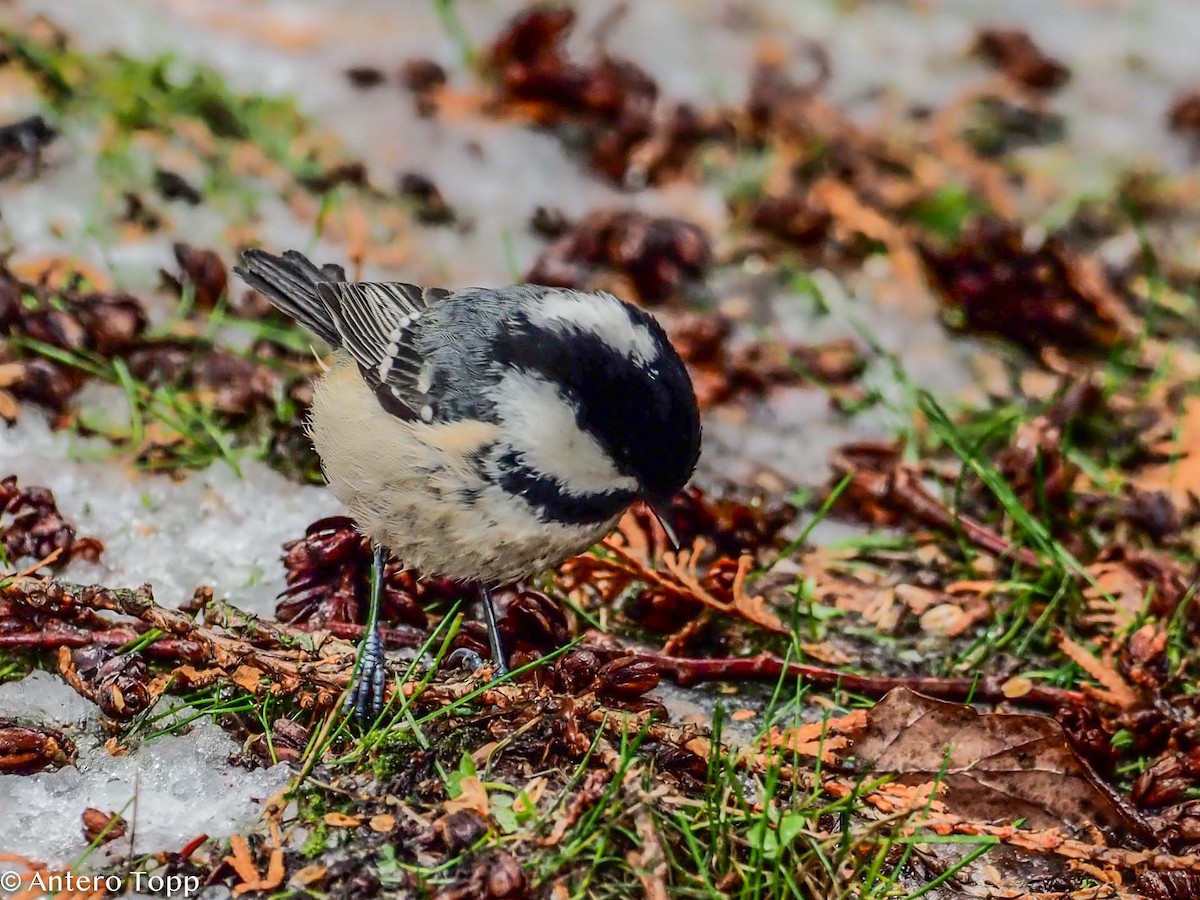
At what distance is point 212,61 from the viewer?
5414 millimetres

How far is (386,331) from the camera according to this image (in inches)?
136

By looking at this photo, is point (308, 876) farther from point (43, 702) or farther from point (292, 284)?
point (292, 284)

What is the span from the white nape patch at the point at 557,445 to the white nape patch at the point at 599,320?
155mm

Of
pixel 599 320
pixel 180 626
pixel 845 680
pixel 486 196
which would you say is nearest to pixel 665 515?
pixel 599 320

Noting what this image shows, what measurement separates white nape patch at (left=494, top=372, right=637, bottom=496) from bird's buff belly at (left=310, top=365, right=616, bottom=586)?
0.25 feet

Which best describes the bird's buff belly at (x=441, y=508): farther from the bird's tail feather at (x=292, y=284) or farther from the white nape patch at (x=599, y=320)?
the bird's tail feather at (x=292, y=284)

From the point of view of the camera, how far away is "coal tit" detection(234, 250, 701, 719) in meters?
2.74

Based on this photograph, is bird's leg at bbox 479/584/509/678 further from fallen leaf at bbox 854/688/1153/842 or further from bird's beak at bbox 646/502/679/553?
fallen leaf at bbox 854/688/1153/842

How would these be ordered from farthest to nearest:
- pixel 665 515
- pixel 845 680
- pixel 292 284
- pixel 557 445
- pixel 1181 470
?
pixel 1181 470
pixel 292 284
pixel 845 680
pixel 665 515
pixel 557 445

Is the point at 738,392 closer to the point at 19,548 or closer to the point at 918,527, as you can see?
the point at 918,527

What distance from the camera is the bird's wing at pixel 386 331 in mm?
3146

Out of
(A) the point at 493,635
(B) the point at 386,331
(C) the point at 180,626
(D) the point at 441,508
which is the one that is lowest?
(A) the point at 493,635

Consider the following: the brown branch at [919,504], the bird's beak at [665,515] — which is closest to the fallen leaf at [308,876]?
the bird's beak at [665,515]

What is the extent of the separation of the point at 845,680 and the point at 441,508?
3.53ft
